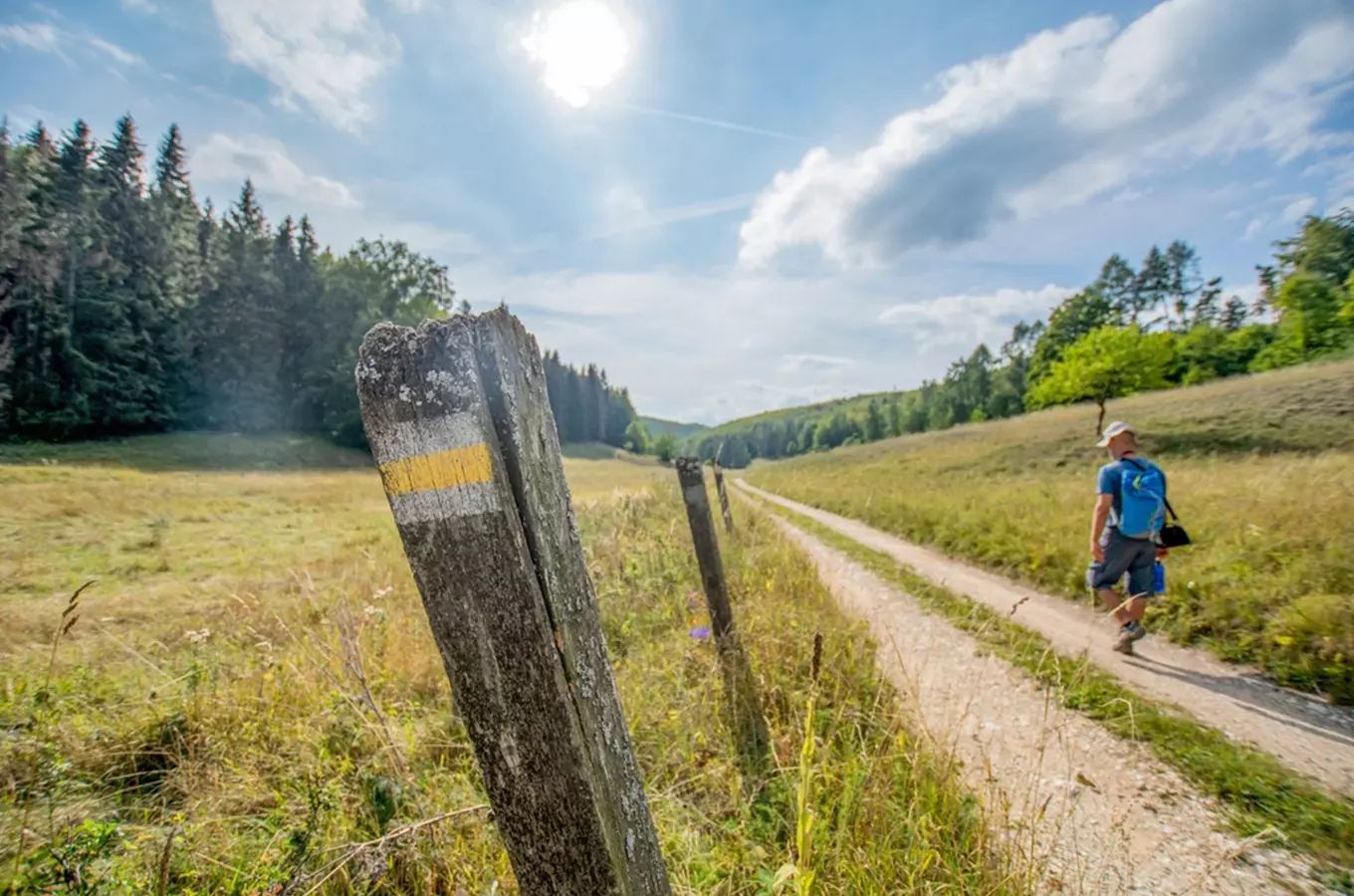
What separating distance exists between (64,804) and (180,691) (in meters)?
1.03

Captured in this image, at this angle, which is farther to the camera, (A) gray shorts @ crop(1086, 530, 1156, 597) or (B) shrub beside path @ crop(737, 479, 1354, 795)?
(A) gray shorts @ crop(1086, 530, 1156, 597)

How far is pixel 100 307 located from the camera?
34625mm

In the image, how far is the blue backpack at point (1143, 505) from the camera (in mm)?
5191

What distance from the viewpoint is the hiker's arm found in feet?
17.8

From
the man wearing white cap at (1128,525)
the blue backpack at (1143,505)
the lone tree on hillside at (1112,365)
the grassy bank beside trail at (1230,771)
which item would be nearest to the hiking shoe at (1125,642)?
the man wearing white cap at (1128,525)

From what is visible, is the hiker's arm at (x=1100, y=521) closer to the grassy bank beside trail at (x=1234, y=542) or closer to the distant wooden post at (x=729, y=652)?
the grassy bank beside trail at (x=1234, y=542)

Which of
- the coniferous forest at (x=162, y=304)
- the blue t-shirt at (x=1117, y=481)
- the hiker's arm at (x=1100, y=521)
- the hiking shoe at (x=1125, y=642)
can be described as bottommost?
the hiking shoe at (x=1125, y=642)

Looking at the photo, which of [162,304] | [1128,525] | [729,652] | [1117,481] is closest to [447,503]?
[729,652]

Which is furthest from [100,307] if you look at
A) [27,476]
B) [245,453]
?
[27,476]

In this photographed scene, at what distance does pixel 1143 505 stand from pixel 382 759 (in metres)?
6.89

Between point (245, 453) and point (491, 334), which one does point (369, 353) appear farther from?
point (245, 453)

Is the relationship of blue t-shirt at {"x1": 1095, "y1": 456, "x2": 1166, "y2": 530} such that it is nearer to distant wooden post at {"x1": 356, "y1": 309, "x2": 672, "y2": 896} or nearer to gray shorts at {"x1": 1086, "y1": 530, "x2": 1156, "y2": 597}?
gray shorts at {"x1": 1086, "y1": 530, "x2": 1156, "y2": 597}

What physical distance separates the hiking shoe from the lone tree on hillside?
31196 mm

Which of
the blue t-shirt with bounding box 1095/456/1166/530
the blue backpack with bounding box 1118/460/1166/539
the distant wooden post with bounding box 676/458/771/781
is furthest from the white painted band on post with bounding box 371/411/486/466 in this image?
the blue backpack with bounding box 1118/460/1166/539
